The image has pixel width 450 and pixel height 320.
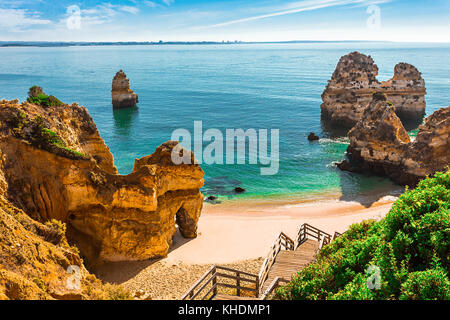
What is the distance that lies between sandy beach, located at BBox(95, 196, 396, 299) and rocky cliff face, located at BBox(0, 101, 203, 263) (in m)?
1.29

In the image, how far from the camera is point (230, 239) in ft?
87.7

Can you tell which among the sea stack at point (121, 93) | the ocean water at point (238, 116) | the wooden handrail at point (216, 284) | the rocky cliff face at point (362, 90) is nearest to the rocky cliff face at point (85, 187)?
the wooden handrail at point (216, 284)

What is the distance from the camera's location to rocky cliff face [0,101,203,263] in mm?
18547

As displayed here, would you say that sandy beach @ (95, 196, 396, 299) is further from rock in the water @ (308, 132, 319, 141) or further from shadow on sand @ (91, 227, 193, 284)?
rock in the water @ (308, 132, 319, 141)

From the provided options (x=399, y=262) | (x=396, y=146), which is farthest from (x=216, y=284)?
(x=396, y=146)

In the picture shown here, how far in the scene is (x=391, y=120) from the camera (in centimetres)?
4012

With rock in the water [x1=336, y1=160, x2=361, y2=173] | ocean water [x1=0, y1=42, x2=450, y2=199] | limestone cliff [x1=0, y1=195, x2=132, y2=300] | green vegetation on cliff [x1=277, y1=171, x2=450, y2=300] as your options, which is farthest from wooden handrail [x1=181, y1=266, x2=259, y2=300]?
rock in the water [x1=336, y1=160, x2=361, y2=173]

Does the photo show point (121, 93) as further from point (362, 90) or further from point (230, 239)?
point (230, 239)

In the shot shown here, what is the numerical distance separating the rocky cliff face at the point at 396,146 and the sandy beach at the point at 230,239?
4.87 meters

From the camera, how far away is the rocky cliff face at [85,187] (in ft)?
60.8

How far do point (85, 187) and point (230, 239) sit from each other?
11.7 meters
